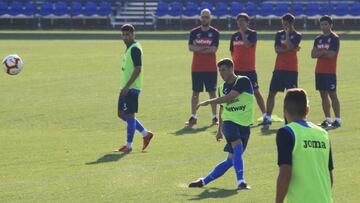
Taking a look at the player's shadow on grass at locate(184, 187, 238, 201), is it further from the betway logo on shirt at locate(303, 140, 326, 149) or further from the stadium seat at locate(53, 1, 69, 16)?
the stadium seat at locate(53, 1, 69, 16)

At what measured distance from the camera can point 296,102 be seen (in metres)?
6.39

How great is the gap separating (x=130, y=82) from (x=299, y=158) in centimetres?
757

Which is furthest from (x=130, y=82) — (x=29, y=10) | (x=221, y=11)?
(x=29, y=10)

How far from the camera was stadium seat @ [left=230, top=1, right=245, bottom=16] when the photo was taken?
5116 centimetres

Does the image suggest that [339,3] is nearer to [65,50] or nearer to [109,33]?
[109,33]

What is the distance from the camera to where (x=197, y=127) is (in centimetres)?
1705

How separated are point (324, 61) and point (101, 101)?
6.09 metres

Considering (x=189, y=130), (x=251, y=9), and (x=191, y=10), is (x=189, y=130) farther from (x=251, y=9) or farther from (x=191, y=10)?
(x=191, y=10)

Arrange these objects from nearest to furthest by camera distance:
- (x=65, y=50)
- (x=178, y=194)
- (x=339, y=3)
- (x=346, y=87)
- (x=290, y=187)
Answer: (x=290, y=187) → (x=178, y=194) → (x=346, y=87) → (x=65, y=50) → (x=339, y=3)

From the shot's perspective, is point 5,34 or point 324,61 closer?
point 324,61

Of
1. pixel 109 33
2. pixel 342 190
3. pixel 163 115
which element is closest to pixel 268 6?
pixel 109 33

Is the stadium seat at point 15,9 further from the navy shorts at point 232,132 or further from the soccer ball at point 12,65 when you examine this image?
the navy shorts at point 232,132

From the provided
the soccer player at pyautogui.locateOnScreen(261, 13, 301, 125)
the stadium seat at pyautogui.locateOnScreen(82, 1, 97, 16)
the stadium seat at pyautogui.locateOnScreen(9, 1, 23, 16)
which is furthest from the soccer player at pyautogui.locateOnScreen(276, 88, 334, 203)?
the stadium seat at pyautogui.locateOnScreen(9, 1, 23, 16)

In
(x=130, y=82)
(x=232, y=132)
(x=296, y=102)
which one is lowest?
(x=232, y=132)
